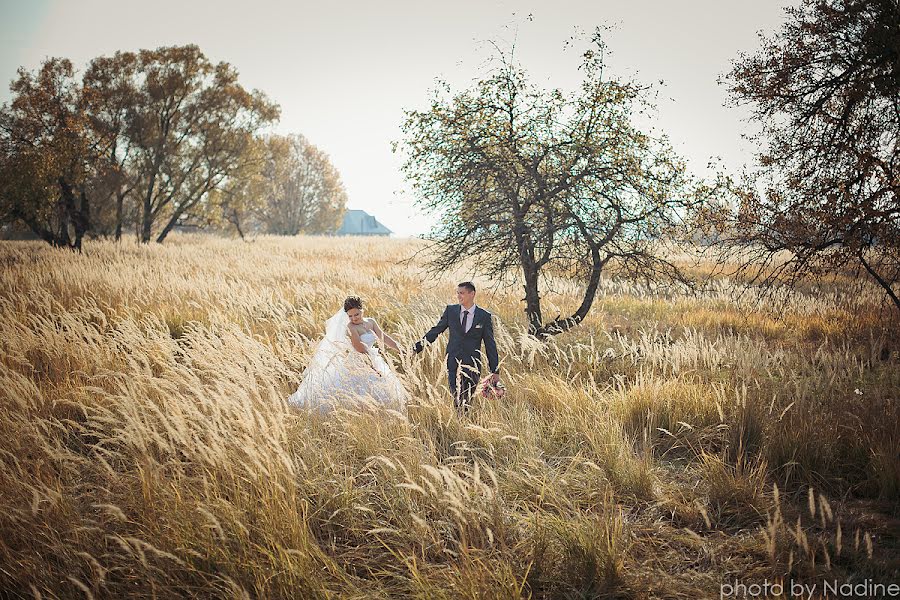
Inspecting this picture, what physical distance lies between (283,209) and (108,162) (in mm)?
30589

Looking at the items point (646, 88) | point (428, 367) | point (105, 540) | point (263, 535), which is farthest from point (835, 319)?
point (105, 540)

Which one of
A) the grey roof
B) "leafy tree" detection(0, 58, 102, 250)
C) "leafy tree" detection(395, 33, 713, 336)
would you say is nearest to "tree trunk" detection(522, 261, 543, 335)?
"leafy tree" detection(395, 33, 713, 336)

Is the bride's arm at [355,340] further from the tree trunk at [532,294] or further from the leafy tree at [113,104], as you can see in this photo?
the leafy tree at [113,104]

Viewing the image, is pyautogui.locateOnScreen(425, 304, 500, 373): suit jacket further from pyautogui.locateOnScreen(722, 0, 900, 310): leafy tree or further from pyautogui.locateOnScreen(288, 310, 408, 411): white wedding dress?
pyautogui.locateOnScreen(722, 0, 900, 310): leafy tree

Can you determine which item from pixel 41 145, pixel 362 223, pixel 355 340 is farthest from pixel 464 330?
pixel 362 223

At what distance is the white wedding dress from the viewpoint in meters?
4.78

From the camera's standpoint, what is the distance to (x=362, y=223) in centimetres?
9088

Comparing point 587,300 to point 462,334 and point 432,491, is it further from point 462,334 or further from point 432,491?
point 432,491

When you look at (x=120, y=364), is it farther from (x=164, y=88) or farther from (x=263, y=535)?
(x=164, y=88)

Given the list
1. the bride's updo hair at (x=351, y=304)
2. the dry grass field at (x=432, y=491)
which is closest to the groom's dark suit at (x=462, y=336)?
the dry grass field at (x=432, y=491)

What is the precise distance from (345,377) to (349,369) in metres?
0.33

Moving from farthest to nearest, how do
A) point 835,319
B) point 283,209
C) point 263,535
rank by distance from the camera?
point 283,209
point 835,319
point 263,535

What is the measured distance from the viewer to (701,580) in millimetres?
2648

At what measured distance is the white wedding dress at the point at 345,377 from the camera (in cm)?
478
